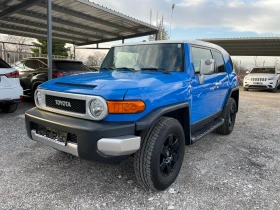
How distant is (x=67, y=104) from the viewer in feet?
8.59

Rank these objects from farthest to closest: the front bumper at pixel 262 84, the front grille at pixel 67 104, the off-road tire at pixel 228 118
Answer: the front bumper at pixel 262 84, the off-road tire at pixel 228 118, the front grille at pixel 67 104

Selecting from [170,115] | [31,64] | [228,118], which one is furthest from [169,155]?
[31,64]

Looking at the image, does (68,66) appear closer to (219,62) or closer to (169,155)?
(219,62)

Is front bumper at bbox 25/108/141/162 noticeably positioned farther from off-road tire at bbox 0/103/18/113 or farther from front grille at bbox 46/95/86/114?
off-road tire at bbox 0/103/18/113

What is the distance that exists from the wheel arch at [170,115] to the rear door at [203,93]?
0.75ft

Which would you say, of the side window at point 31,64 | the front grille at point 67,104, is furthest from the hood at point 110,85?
the side window at point 31,64

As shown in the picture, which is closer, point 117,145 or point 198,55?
point 117,145

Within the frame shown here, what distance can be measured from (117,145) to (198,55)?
2.21 meters

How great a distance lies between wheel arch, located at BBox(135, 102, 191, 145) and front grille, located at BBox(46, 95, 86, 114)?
624 mm

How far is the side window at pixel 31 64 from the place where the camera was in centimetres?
780

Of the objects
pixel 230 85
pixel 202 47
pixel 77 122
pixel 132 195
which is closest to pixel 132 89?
pixel 77 122

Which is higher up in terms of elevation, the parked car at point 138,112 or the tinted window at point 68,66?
the tinted window at point 68,66

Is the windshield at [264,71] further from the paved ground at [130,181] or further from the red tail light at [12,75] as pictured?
the red tail light at [12,75]

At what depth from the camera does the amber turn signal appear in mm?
2346
